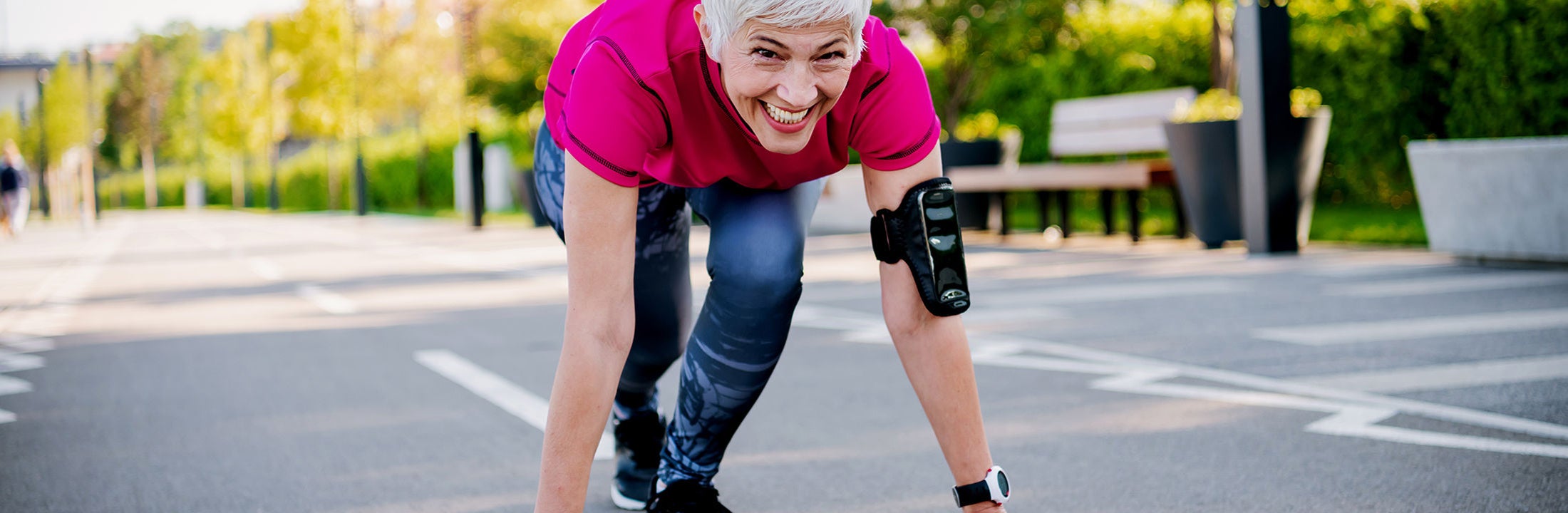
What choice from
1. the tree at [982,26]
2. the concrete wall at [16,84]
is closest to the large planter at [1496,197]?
the tree at [982,26]

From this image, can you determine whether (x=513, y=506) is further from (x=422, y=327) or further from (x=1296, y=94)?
(x=1296, y=94)

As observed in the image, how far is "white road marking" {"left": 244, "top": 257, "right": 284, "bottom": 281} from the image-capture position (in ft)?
40.6

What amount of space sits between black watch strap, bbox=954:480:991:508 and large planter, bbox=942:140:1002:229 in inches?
463

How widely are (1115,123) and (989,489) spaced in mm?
11142

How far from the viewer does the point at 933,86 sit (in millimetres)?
19797

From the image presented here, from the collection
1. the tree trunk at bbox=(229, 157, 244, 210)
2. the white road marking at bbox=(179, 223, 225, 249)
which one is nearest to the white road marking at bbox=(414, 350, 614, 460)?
the white road marking at bbox=(179, 223, 225, 249)

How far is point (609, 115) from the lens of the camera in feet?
7.75

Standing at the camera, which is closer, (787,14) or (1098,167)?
(787,14)

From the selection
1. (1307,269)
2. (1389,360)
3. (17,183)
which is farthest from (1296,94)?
(17,183)

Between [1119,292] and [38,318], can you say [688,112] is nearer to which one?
[1119,292]

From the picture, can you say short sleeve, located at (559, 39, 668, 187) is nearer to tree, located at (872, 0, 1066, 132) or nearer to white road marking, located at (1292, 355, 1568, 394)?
white road marking, located at (1292, 355, 1568, 394)

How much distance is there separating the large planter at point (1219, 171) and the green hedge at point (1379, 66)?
2.28 meters

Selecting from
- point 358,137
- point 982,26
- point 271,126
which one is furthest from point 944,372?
point 271,126

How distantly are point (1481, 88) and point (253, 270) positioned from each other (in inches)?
435
